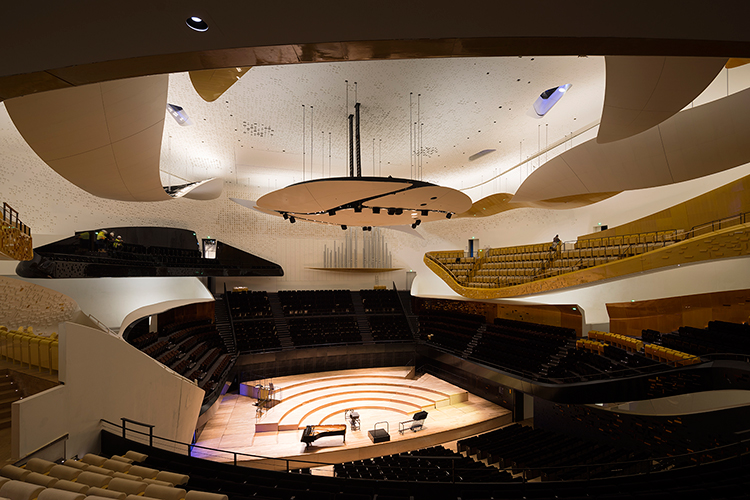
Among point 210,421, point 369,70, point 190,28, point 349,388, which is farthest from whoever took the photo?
point 349,388

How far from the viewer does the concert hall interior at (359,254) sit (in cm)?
186

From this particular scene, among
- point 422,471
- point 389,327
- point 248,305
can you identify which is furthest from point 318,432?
point 248,305

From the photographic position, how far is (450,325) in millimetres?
17859

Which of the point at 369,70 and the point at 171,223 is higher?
the point at 369,70

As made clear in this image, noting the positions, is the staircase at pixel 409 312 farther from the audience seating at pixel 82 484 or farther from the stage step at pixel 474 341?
the audience seating at pixel 82 484

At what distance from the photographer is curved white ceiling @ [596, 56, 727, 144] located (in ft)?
13.0

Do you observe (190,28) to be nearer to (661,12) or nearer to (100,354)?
(661,12)

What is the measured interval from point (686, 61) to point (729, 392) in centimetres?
808

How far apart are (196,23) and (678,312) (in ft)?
49.5

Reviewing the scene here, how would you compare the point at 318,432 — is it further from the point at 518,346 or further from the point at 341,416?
the point at 518,346

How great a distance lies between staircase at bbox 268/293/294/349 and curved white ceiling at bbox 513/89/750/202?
13.5 meters

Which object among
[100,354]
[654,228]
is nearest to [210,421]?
[100,354]

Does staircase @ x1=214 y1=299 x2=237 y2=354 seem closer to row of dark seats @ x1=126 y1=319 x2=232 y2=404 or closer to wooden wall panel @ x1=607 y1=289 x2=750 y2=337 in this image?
row of dark seats @ x1=126 y1=319 x2=232 y2=404

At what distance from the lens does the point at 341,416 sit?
41.2 feet
